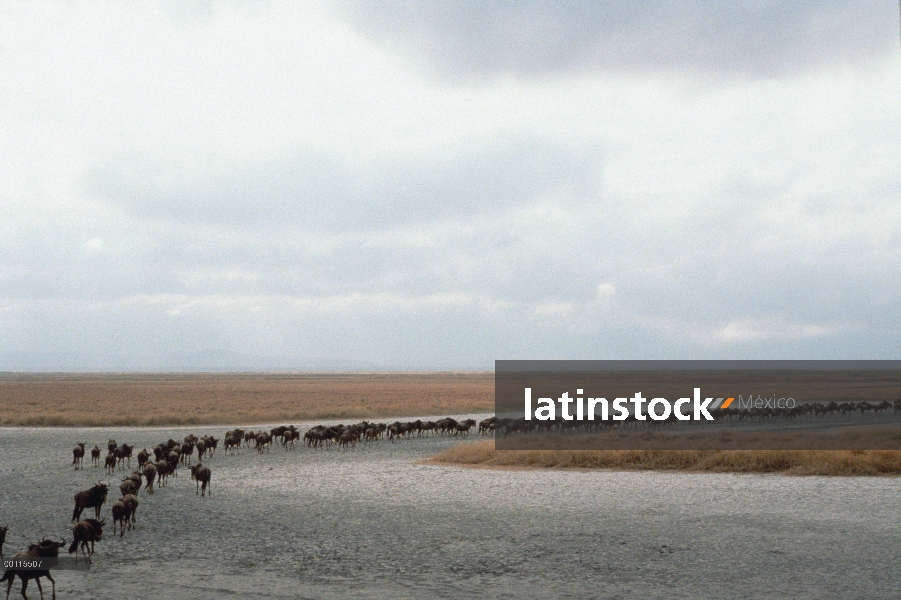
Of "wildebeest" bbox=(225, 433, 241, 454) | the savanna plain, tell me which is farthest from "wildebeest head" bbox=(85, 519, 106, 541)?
"wildebeest" bbox=(225, 433, 241, 454)

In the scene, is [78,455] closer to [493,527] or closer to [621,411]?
[493,527]

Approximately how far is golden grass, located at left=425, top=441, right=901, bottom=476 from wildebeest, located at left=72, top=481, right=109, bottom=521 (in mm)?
14572

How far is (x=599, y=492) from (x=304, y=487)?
8213 millimetres

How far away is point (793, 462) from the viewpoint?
2370cm

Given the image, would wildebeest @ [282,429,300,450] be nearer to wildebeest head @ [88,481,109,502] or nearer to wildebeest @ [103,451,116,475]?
wildebeest @ [103,451,116,475]

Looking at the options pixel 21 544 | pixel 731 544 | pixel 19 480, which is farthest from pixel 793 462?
pixel 19 480

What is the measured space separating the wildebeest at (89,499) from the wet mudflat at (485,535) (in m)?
0.66

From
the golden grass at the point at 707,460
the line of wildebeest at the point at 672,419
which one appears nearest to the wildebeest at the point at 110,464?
the golden grass at the point at 707,460

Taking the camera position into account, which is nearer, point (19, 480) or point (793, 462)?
point (19, 480)

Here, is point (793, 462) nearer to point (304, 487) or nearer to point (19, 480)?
point (304, 487)

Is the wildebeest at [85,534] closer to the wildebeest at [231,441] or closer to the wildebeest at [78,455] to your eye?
the wildebeest at [78,455]

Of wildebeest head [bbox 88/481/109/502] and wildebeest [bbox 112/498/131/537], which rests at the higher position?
wildebeest head [bbox 88/481/109/502]

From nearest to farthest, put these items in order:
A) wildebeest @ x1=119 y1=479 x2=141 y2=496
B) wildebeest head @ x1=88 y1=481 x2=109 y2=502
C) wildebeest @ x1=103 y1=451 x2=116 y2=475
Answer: wildebeest head @ x1=88 y1=481 x2=109 y2=502, wildebeest @ x1=119 y1=479 x2=141 y2=496, wildebeest @ x1=103 y1=451 x2=116 y2=475

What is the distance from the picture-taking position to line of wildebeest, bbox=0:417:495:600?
11016mm
